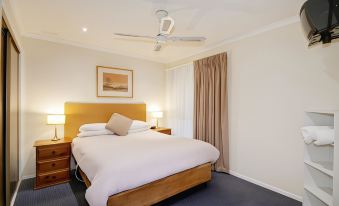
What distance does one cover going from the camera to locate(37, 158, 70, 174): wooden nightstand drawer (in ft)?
9.31

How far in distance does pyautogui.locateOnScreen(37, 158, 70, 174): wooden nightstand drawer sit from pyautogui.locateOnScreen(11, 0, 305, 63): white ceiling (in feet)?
7.62

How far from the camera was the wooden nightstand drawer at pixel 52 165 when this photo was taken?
2838mm

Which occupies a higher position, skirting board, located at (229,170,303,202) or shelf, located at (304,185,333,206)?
shelf, located at (304,185,333,206)

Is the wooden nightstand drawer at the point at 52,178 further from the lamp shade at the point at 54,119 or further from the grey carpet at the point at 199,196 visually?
the lamp shade at the point at 54,119

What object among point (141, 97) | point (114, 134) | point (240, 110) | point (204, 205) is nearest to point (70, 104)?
point (114, 134)

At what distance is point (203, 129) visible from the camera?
3.87 meters

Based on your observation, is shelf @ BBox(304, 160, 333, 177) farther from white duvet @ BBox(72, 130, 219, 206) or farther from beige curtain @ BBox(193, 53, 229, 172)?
beige curtain @ BBox(193, 53, 229, 172)

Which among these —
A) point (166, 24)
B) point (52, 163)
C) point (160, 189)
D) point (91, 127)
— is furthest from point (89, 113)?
point (166, 24)

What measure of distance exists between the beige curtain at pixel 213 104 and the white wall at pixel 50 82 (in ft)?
6.57

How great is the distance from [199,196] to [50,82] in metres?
3.45

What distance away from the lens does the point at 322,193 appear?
1.82 metres

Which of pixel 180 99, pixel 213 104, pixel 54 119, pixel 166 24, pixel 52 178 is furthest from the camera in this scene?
pixel 180 99

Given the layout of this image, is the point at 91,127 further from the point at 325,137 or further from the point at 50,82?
the point at 325,137

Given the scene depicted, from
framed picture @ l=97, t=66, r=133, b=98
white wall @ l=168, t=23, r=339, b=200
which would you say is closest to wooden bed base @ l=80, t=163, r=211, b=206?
white wall @ l=168, t=23, r=339, b=200
